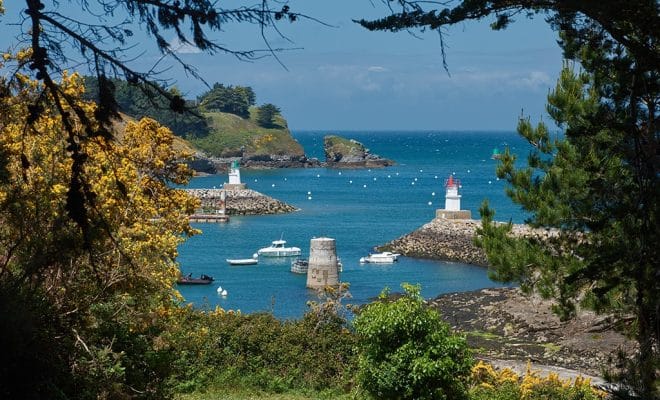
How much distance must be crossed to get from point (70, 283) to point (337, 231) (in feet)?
164

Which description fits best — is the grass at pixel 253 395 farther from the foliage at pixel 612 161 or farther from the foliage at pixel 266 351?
the foliage at pixel 612 161

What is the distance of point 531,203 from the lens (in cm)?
1488

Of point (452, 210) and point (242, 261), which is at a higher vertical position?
point (452, 210)

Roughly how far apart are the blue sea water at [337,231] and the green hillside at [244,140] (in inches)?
238

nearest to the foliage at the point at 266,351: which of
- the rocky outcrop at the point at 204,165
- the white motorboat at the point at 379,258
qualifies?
the white motorboat at the point at 379,258

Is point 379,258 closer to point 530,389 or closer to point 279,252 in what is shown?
point 279,252

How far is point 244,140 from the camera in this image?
12662 centimetres

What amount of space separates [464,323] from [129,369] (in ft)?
69.1

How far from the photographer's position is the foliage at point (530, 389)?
1116 centimetres

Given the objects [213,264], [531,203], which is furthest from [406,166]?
[531,203]

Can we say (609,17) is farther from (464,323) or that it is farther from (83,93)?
(464,323)

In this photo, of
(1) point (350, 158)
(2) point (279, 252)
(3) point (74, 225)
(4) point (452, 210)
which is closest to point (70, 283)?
(3) point (74, 225)

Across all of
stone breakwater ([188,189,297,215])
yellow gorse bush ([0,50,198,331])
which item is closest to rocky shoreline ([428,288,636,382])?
yellow gorse bush ([0,50,198,331])

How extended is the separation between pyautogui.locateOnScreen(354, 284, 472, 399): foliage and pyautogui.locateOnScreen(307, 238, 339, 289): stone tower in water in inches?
1091
